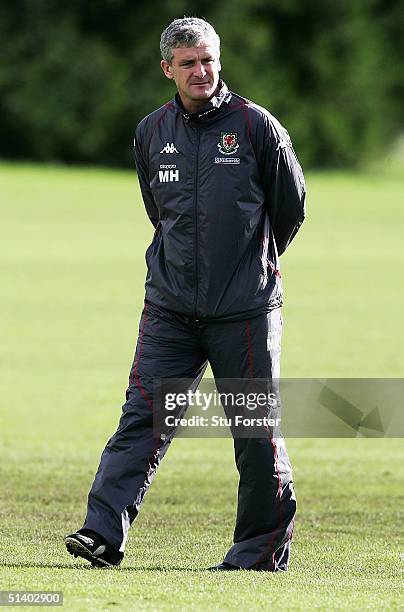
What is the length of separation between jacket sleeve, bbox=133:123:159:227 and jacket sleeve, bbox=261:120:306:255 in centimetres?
54

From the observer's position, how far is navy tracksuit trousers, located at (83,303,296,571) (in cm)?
573

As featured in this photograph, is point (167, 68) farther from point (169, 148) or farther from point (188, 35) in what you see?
point (169, 148)

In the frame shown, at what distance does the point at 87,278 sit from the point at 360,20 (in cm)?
3695

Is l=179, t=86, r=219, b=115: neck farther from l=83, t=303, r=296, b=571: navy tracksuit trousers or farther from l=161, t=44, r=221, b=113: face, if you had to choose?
l=83, t=303, r=296, b=571: navy tracksuit trousers

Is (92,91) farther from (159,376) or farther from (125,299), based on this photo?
(159,376)

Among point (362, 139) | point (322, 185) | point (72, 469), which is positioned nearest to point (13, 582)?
point (72, 469)

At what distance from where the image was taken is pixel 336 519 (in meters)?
7.56

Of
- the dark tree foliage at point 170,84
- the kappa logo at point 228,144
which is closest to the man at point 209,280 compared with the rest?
the kappa logo at point 228,144

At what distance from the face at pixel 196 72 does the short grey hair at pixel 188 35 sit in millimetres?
20

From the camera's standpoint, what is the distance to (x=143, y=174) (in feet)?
19.9

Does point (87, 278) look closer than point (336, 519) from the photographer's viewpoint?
No

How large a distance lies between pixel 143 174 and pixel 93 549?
1611mm

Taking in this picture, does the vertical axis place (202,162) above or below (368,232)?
above

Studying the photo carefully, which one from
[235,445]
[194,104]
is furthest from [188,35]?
[235,445]
